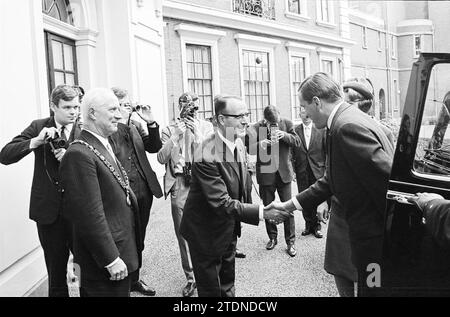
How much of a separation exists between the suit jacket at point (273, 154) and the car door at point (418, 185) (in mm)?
3622

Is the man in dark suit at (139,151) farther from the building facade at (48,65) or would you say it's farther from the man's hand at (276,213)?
the man's hand at (276,213)

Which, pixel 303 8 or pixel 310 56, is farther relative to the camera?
pixel 310 56

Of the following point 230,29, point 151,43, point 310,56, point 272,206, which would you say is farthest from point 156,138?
point 310,56

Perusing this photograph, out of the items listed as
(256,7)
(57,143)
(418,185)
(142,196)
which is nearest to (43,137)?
(57,143)

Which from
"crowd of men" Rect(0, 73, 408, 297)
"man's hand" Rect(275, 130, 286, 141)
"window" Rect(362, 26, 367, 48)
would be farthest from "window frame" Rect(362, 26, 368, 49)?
"crowd of men" Rect(0, 73, 408, 297)

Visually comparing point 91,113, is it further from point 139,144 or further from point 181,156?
point 181,156

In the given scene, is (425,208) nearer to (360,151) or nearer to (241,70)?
(360,151)

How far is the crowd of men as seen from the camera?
8.79 ft

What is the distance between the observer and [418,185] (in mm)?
2408

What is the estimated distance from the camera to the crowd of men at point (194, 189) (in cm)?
268

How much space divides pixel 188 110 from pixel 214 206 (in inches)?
71.3

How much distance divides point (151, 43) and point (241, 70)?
15.3ft

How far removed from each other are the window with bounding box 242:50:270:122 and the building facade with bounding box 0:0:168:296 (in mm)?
4425

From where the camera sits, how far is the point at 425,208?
2258 mm
